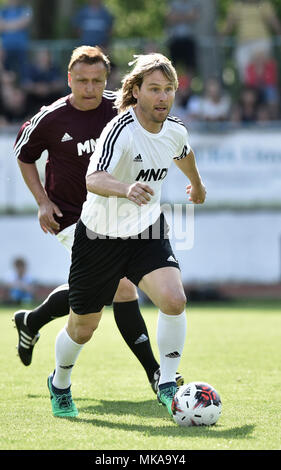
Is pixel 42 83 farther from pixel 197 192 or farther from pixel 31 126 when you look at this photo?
pixel 197 192

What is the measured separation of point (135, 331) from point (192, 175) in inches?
54.1

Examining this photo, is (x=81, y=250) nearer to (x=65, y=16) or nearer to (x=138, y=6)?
(x=65, y=16)

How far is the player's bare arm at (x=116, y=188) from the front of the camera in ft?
16.9

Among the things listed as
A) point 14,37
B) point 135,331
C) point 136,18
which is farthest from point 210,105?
point 136,18

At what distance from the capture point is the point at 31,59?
59.8ft

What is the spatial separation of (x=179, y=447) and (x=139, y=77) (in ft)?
7.84

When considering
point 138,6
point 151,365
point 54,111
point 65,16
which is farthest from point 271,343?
point 138,6

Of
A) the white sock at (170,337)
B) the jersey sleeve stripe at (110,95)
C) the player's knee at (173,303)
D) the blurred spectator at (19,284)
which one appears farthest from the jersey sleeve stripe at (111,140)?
the blurred spectator at (19,284)

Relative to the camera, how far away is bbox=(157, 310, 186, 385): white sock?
6062 millimetres

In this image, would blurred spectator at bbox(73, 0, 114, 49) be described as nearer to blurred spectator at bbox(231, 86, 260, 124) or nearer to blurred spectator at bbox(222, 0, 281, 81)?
blurred spectator at bbox(222, 0, 281, 81)

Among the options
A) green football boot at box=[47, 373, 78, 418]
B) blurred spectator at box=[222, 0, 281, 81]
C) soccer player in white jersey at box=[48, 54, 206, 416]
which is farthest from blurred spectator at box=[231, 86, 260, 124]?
green football boot at box=[47, 373, 78, 418]

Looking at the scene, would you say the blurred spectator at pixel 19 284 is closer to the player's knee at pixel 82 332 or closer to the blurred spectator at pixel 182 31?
the blurred spectator at pixel 182 31

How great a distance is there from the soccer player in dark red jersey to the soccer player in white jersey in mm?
888

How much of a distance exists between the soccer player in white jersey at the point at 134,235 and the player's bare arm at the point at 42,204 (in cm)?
90
